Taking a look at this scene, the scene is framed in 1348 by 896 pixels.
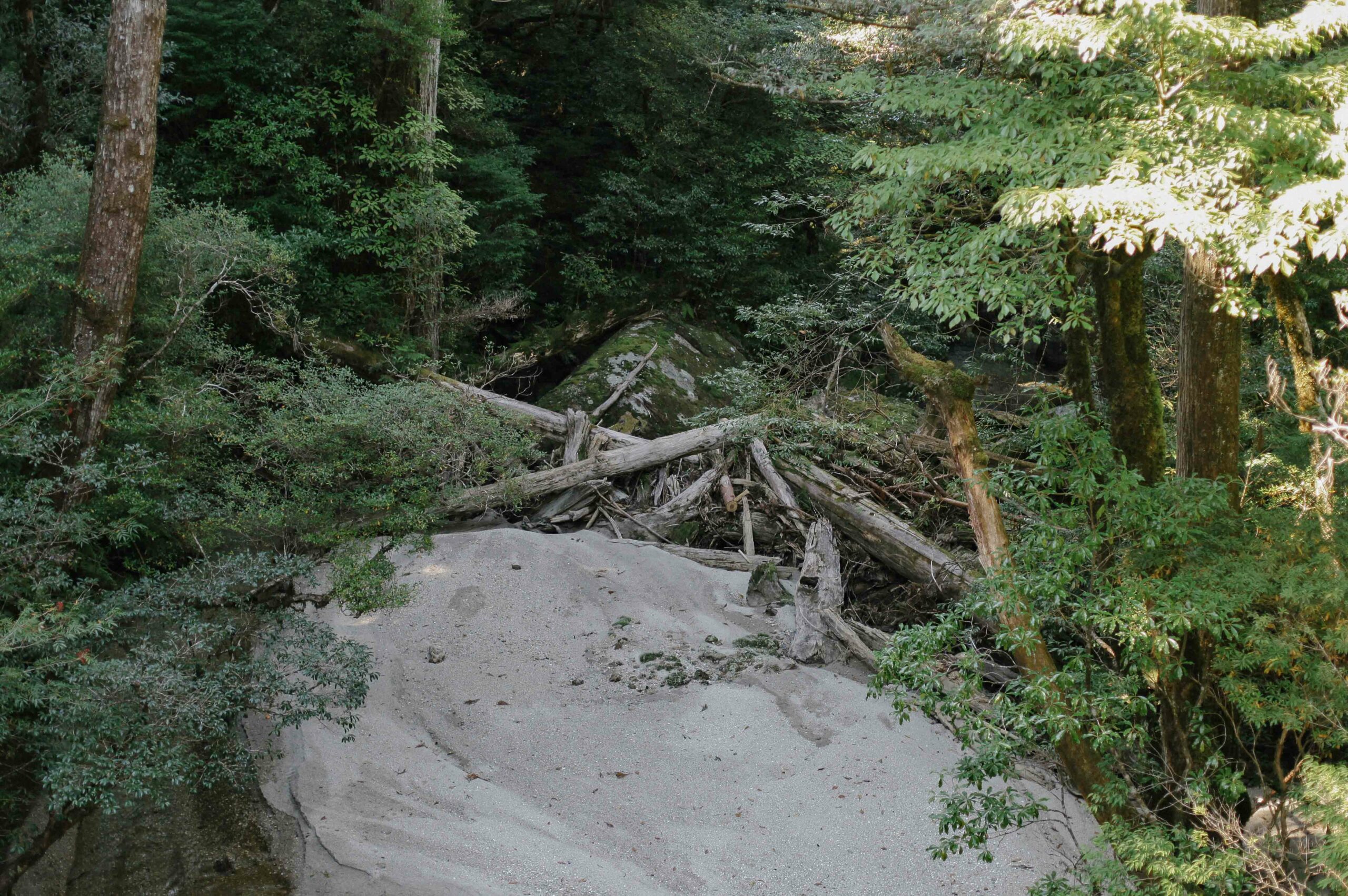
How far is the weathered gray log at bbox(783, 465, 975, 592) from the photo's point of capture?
7160 millimetres

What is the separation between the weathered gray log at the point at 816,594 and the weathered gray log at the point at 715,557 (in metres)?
0.63

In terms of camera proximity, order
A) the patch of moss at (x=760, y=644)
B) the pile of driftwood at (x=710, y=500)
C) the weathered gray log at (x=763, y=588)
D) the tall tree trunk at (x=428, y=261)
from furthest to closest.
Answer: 1. the tall tree trunk at (x=428, y=261)
2. the weathered gray log at (x=763, y=588)
3. the pile of driftwood at (x=710, y=500)
4. the patch of moss at (x=760, y=644)

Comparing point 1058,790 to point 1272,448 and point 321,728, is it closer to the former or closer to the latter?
point 1272,448

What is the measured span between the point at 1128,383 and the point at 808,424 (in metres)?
3.66

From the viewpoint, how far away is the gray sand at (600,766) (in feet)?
15.7

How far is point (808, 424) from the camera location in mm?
8680

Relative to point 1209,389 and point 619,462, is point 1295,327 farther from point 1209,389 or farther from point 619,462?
point 619,462

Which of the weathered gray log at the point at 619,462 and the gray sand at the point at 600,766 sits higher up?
the weathered gray log at the point at 619,462

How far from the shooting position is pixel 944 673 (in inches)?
249

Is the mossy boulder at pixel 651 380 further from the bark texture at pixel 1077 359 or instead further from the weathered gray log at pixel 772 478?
the bark texture at pixel 1077 359

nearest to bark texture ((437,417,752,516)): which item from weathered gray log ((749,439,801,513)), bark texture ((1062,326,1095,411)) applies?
weathered gray log ((749,439,801,513))

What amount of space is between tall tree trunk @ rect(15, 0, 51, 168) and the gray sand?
534cm

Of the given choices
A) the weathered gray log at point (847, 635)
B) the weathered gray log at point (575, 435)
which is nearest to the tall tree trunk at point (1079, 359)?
the weathered gray log at point (847, 635)

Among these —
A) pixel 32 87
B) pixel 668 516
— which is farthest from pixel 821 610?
pixel 32 87
